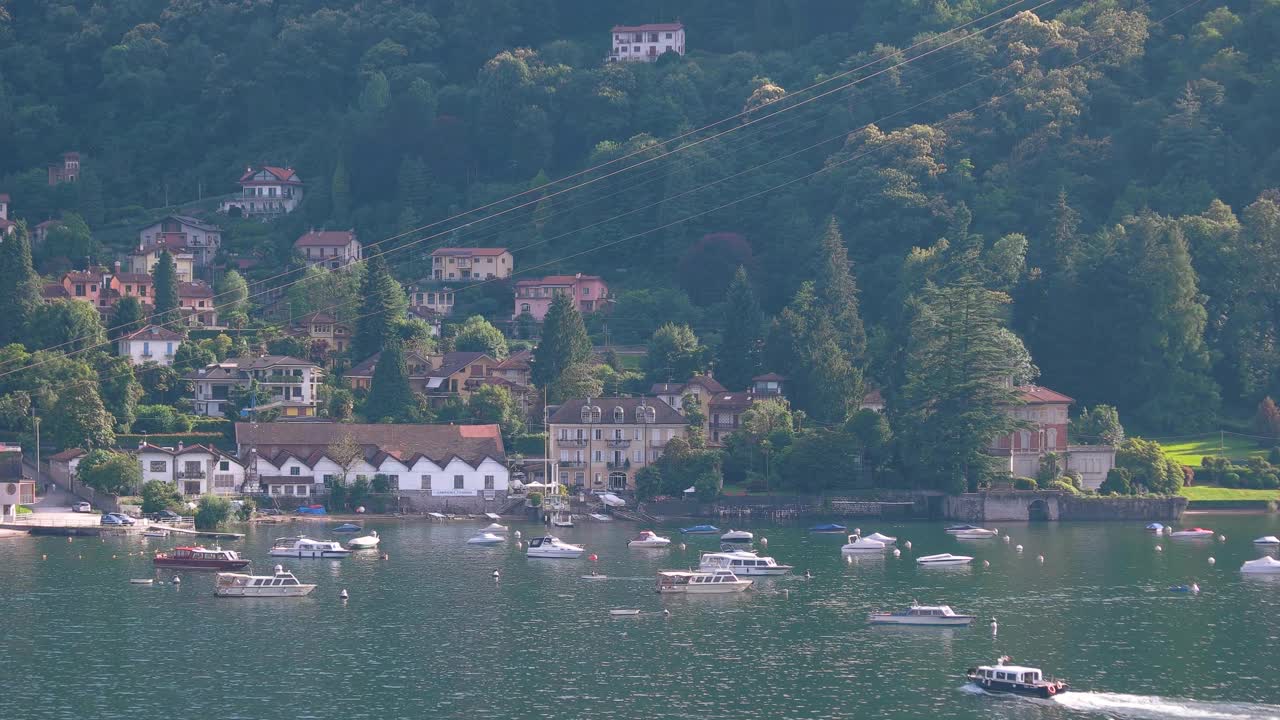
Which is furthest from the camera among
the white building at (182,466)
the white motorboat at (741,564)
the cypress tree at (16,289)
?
the cypress tree at (16,289)

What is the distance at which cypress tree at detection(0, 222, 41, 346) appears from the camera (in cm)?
13600

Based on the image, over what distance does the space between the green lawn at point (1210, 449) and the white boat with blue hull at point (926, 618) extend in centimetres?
5053

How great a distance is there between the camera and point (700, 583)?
82062 mm

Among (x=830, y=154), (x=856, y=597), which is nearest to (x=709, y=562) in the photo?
(x=856, y=597)

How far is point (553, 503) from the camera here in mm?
115250

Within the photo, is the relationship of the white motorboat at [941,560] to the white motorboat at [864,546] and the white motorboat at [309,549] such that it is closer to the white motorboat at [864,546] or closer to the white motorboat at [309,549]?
the white motorboat at [864,546]

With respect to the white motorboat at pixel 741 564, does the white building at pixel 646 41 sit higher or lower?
higher

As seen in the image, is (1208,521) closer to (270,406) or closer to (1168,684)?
(1168,684)

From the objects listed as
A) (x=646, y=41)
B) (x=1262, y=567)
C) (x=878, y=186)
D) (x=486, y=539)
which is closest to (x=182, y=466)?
(x=486, y=539)

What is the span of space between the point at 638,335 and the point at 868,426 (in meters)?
38.3

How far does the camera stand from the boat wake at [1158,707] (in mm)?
56812

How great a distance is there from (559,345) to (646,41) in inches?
2879

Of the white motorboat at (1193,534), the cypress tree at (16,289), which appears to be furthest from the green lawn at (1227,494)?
the cypress tree at (16,289)

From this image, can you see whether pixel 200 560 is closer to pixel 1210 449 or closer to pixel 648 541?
pixel 648 541
